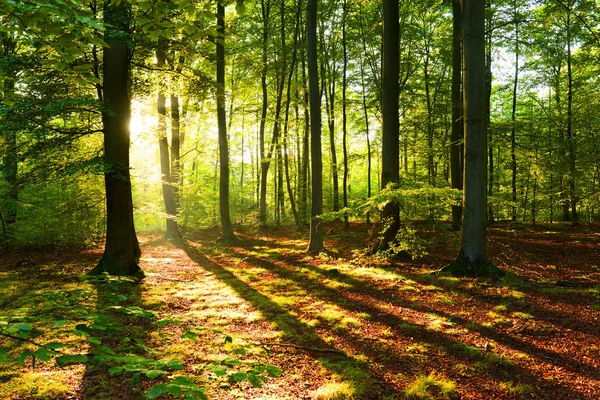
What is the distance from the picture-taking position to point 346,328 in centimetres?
524

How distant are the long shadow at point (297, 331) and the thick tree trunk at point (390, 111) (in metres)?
4.26

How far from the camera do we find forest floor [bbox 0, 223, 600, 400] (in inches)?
137

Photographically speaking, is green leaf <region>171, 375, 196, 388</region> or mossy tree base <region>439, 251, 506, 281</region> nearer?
green leaf <region>171, 375, 196, 388</region>

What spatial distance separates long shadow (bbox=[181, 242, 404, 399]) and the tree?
423cm

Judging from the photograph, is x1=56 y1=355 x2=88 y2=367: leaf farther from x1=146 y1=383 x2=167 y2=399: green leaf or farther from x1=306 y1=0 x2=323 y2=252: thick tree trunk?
x1=306 y1=0 x2=323 y2=252: thick tree trunk

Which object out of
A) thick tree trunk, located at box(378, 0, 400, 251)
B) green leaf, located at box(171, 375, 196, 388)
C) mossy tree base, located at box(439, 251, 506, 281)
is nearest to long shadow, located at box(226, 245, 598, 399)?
mossy tree base, located at box(439, 251, 506, 281)

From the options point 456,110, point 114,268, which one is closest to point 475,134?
point 456,110

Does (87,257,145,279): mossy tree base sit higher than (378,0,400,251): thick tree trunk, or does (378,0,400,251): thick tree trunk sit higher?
(378,0,400,251): thick tree trunk

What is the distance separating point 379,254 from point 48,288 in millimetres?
8021

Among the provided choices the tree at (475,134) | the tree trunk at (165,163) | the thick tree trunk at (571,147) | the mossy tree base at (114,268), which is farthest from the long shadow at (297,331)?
the thick tree trunk at (571,147)

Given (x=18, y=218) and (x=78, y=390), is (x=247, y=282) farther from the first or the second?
(x=18, y=218)

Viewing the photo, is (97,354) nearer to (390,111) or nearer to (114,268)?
(114,268)

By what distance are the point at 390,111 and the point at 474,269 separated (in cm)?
492

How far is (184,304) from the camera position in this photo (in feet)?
21.9
